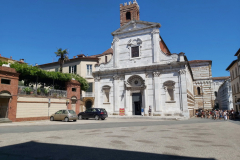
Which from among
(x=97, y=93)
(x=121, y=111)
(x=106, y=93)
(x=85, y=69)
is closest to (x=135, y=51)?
(x=106, y=93)

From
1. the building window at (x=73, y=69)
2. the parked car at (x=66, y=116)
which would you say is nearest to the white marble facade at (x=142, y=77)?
the building window at (x=73, y=69)

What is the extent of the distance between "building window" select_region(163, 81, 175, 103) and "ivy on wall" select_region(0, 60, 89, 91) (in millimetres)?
13726

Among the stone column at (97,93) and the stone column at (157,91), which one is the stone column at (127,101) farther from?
the stone column at (97,93)

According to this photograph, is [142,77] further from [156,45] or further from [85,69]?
[85,69]

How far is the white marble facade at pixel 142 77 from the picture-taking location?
26.2m

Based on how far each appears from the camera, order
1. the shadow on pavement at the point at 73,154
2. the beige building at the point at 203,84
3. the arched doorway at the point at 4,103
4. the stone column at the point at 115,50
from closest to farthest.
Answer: the shadow on pavement at the point at 73,154, the arched doorway at the point at 4,103, the stone column at the point at 115,50, the beige building at the point at 203,84

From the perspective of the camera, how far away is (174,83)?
26.2 m

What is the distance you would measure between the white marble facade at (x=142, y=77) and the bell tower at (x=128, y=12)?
788cm

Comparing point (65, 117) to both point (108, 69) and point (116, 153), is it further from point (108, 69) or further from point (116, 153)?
point (116, 153)

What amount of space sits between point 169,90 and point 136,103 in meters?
5.78

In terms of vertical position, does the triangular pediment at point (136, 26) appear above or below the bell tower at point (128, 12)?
below

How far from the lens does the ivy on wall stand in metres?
21.7

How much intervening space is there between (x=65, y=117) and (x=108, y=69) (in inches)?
524

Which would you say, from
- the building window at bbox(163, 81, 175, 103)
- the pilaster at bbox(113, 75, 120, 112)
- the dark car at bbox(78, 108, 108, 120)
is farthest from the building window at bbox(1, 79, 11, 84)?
the building window at bbox(163, 81, 175, 103)
